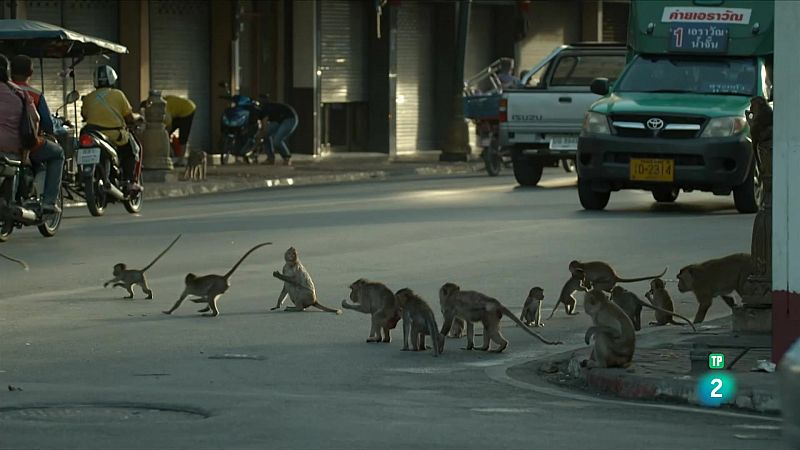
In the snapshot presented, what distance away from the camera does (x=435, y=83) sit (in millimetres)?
41344

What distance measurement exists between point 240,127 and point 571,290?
19973 mm

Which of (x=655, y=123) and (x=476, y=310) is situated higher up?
(x=655, y=123)

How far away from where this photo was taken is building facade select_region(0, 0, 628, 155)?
1268 inches

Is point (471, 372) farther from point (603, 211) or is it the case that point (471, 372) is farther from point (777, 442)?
point (603, 211)

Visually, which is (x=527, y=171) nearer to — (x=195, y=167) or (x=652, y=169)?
(x=195, y=167)

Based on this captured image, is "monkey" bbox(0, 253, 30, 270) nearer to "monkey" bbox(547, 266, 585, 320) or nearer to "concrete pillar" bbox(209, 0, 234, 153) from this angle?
"monkey" bbox(547, 266, 585, 320)

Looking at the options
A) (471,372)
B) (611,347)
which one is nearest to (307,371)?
(471,372)

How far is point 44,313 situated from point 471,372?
11.9 feet

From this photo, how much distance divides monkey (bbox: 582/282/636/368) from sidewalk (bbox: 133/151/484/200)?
1598 cm

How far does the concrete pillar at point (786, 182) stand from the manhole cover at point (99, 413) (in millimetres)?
3012

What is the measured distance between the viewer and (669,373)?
405 inches

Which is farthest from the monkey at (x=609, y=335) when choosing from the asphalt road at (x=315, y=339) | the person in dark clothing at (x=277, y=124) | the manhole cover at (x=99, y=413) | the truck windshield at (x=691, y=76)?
the person in dark clothing at (x=277, y=124)

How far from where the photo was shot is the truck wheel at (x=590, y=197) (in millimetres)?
22891

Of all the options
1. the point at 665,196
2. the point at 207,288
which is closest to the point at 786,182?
the point at 207,288
